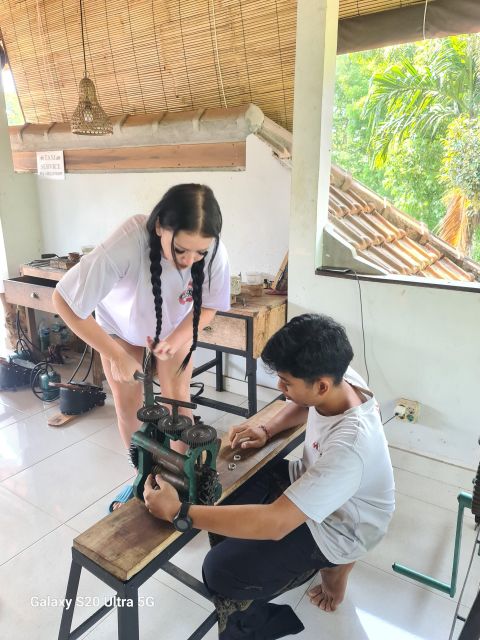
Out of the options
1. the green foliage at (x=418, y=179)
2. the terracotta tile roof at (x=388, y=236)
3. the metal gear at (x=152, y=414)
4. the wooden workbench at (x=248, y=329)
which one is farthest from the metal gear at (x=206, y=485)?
the green foliage at (x=418, y=179)

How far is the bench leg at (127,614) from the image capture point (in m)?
0.89

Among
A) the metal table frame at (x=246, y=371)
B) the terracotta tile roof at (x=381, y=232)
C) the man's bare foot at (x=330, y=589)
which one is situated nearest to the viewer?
the man's bare foot at (x=330, y=589)

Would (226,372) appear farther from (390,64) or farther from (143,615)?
(390,64)

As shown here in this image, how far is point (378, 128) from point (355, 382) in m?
5.49

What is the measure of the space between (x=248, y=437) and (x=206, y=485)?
444 mm

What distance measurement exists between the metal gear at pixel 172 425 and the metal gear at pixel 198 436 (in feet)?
0.07

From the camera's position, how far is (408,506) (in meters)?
1.85

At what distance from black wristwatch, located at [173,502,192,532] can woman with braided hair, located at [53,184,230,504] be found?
0.59 m

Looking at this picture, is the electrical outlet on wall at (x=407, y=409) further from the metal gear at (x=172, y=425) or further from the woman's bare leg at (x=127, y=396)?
the metal gear at (x=172, y=425)

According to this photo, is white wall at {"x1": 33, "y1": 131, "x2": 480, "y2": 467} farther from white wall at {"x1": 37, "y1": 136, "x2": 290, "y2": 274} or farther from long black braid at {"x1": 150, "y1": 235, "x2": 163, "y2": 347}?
long black braid at {"x1": 150, "y1": 235, "x2": 163, "y2": 347}

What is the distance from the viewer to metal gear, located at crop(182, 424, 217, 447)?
95 cm

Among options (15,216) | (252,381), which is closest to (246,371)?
(252,381)

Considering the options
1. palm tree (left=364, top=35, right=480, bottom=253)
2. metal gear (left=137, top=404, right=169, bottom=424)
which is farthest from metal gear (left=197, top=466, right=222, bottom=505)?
palm tree (left=364, top=35, right=480, bottom=253)

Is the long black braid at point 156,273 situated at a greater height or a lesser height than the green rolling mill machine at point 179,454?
greater
